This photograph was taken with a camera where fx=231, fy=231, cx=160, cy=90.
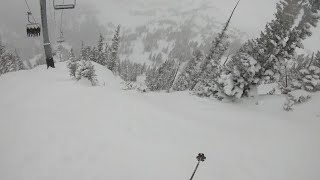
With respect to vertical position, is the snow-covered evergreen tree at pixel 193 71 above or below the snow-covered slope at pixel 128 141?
below

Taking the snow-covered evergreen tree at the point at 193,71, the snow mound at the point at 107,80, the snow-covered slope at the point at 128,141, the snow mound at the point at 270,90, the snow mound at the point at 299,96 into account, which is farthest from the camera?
the snow-covered evergreen tree at the point at 193,71

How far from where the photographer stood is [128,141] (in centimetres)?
720

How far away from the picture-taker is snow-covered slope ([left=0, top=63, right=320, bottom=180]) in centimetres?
614

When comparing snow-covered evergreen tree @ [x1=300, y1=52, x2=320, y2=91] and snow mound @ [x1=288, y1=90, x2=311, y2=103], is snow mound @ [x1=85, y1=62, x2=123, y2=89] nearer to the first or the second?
snow mound @ [x1=288, y1=90, x2=311, y2=103]

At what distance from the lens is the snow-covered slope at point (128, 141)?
20.1ft

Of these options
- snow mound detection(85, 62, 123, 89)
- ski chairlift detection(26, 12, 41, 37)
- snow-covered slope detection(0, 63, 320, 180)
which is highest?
ski chairlift detection(26, 12, 41, 37)

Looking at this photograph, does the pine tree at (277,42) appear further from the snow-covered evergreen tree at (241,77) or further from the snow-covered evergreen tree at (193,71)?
the snow-covered evergreen tree at (193,71)

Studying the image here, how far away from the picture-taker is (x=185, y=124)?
368 inches

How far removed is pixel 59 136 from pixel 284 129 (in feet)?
31.5

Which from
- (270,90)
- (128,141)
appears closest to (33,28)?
(128,141)

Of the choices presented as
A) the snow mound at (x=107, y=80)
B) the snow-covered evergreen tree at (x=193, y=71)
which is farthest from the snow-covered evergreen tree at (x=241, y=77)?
the snow-covered evergreen tree at (x=193, y=71)

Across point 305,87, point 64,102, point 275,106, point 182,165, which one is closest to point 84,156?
point 182,165

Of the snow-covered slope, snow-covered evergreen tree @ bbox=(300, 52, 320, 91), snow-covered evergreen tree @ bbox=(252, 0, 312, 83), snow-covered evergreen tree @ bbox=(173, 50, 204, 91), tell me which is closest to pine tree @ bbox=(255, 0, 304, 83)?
snow-covered evergreen tree @ bbox=(252, 0, 312, 83)

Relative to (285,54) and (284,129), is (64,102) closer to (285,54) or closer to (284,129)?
(284,129)
